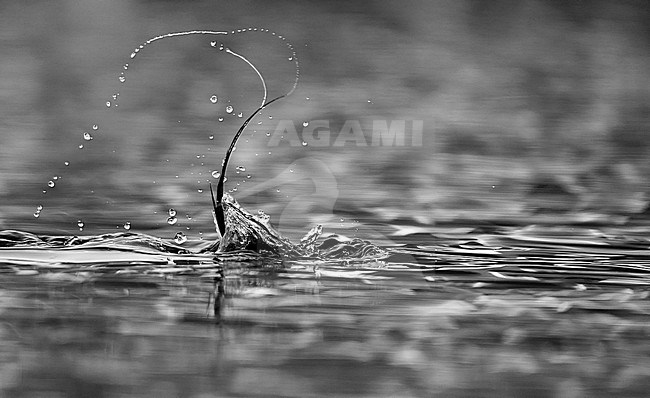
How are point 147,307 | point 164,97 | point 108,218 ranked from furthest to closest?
point 164,97, point 108,218, point 147,307

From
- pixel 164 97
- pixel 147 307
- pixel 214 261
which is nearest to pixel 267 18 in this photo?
pixel 164 97

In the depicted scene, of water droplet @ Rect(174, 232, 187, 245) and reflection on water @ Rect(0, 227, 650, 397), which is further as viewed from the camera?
water droplet @ Rect(174, 232, 187, 245)

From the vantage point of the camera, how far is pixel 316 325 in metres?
1.04

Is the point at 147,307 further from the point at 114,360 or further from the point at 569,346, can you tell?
the point at 569,346

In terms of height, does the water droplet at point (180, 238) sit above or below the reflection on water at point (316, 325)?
below

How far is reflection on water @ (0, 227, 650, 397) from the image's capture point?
0.76 meters

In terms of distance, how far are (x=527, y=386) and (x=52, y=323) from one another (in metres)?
0.55

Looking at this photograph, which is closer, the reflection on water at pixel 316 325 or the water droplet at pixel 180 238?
the reflection on water at pixel 316 325

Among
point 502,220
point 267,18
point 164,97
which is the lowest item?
point 502,220

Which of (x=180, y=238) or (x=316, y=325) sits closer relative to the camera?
(x=316, y=325)

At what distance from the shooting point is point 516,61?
327 cm

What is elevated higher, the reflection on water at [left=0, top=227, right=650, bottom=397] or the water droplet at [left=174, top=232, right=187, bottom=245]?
the reflection on water at [left=0, top=227, right=650, bottom=397]

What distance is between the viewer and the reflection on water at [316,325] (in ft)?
2.50

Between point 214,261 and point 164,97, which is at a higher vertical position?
point 164,97
